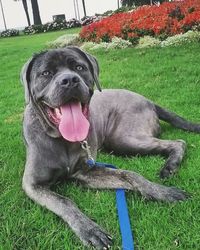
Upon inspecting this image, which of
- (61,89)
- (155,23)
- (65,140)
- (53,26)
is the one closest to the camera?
(61,89)

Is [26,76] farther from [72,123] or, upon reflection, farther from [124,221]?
[124,221]

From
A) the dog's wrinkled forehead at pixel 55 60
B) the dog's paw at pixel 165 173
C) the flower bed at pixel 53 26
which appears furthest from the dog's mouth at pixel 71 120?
the flower bed at pixel 53 26

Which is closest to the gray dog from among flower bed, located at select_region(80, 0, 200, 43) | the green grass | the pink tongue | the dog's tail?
the pink tongue

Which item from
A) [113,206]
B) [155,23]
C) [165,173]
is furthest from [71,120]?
[155,23]

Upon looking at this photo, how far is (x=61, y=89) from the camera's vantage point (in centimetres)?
402

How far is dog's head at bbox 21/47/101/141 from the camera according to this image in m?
4.06

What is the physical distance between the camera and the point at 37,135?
4.52m

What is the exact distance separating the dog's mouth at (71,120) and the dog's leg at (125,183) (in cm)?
48

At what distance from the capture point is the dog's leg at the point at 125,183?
4023 mm

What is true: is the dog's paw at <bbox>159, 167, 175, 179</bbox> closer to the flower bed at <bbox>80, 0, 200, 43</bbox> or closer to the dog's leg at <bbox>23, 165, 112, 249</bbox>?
the dog's leg at <bbox>23, 165, 112, 249</bbox>

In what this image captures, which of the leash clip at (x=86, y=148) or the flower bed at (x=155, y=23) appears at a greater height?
the leash clip at (x=86, y=148)

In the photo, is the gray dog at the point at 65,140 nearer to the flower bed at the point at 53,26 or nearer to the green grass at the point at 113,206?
the green grass at the point at 113,206

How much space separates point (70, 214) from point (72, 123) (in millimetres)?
851

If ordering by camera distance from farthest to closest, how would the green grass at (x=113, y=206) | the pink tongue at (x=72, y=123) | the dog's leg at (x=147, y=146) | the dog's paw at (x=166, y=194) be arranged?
1. the dog's leg at (x=147, y=146)
2. the pink tongue at (x=72, y=123)
3. the dog's paw at (x=166, y=194)
4. the green grass at (x=113, y=206)
